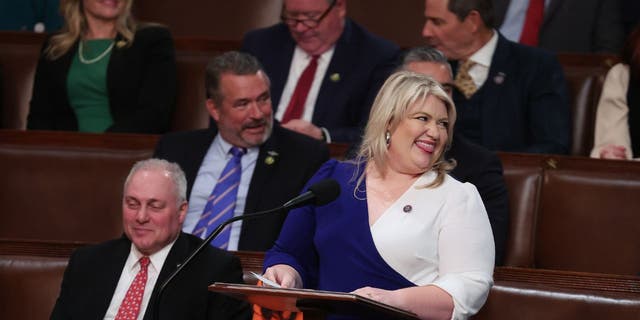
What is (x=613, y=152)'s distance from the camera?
3479mm

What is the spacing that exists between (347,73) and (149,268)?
3.93ft

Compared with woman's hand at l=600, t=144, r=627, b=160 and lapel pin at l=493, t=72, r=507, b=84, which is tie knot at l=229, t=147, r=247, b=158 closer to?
lapel pin at l=493, t=72, r=507, b=84

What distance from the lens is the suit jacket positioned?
4.12 metres

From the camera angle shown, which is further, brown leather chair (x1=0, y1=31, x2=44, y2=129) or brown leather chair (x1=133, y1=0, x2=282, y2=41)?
brown leather chair (x1=133, y1=0, x2=282, y2=41)

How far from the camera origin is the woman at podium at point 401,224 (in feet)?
7.32

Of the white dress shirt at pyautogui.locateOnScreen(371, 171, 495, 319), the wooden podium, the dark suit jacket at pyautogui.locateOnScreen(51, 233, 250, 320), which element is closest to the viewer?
the wooden podium

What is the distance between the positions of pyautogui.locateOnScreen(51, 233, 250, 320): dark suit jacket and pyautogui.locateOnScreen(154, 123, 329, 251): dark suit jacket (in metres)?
0.29

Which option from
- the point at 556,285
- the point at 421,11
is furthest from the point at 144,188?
the point at 421,11

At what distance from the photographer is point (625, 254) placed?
3.02 m

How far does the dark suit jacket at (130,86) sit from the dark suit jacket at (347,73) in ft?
1.06

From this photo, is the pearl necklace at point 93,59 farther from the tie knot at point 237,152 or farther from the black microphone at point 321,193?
the black microphone at point 321,193

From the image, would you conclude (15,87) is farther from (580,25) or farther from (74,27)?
(580,25)

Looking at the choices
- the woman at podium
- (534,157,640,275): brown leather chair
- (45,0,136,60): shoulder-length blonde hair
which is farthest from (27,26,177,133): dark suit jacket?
the woman at podium

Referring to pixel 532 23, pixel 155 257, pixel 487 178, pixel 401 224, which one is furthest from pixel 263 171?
pixel 532 23
